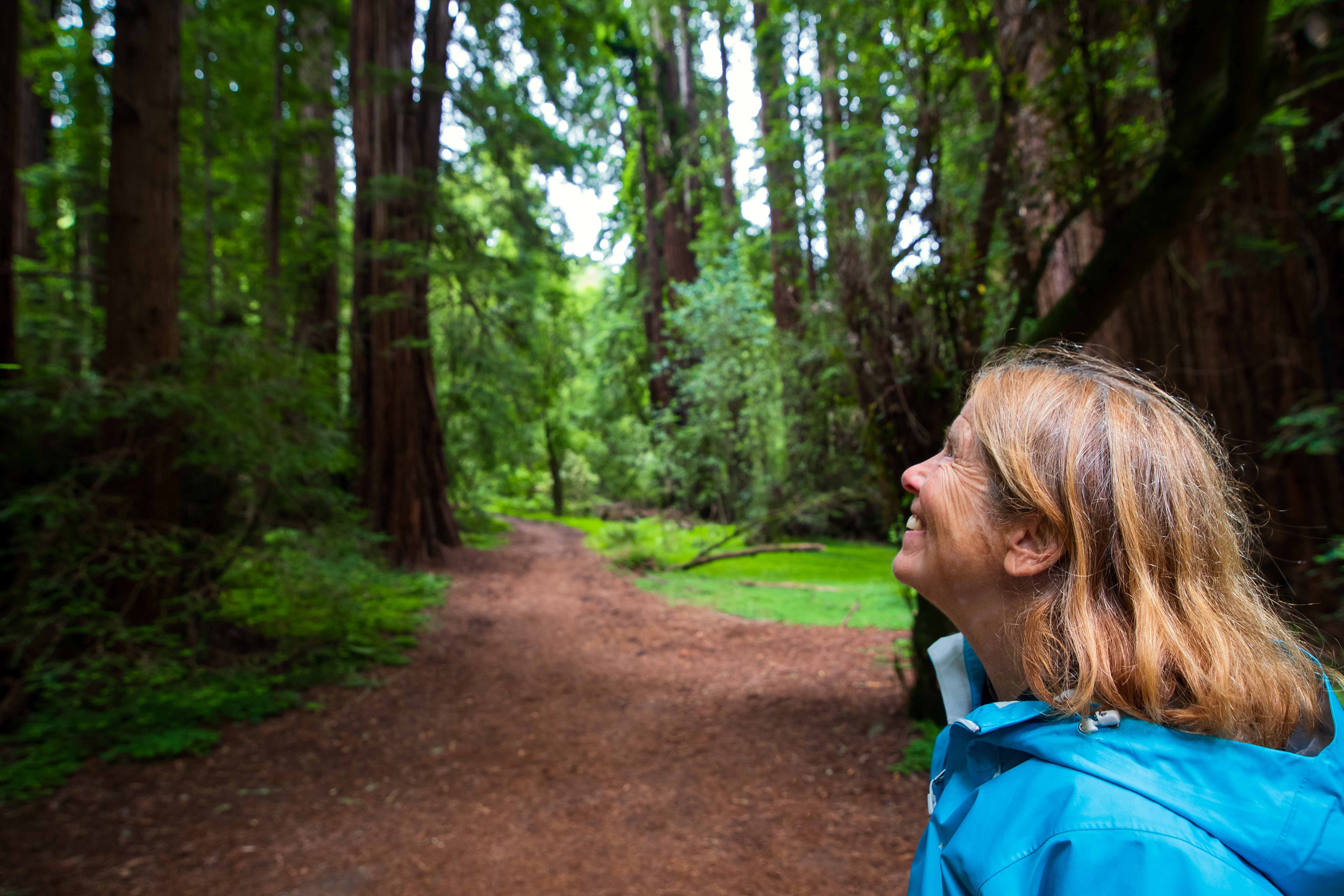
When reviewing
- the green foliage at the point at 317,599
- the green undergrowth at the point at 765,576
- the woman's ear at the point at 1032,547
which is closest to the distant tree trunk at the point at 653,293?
the green undergrowth at the point at 765,576

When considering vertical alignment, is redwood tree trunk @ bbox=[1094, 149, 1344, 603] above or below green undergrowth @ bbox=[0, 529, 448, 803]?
above

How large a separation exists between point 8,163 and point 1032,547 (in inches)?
240

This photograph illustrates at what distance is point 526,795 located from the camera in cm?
428

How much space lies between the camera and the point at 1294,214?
559 cm

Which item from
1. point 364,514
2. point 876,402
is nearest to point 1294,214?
point 876,402

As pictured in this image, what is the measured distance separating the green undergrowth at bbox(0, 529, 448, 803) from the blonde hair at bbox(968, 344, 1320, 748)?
502 cm

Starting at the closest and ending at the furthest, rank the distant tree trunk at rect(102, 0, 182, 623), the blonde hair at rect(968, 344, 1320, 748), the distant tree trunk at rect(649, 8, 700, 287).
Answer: the blonde hair at rect(968, 344, 1320, 748) → the distant tree trunk at rect(102, 0, 182, 623) → the distant tree trunk at rect(649, 8, 700, 287)

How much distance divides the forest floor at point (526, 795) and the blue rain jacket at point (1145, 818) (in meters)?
2.77

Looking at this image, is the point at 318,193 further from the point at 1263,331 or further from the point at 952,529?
the point at 952,529

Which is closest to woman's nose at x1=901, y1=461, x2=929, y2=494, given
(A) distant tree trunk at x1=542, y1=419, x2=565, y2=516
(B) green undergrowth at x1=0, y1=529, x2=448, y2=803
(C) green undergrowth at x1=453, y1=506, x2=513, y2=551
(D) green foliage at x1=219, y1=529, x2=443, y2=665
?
(B) green undergrowth at x1=0, y1=529, x2=448, y2=803

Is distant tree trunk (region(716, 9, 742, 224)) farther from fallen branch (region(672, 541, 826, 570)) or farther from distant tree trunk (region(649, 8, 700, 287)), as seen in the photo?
fallen branch (region(672, 541, 826, 570))

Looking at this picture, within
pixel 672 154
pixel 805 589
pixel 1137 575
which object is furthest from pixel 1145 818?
pixel 672 154

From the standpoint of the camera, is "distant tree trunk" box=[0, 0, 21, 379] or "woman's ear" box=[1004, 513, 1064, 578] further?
"distant tree trunk" box=[0, 0, 21, 379]

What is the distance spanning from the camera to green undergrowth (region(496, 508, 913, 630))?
855 cm
